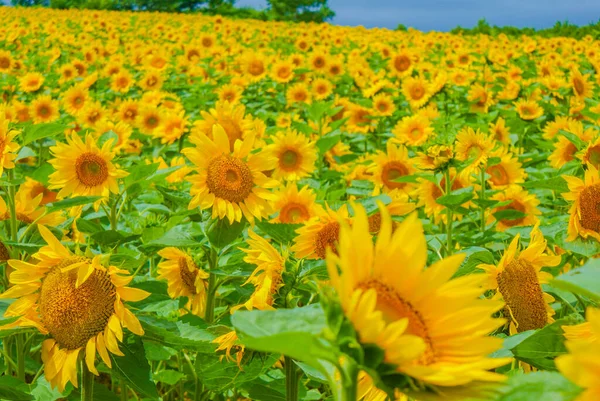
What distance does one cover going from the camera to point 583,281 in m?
0.68

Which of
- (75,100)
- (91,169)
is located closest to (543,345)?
(91,169)

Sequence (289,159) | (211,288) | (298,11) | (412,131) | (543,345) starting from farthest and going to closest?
(298,11), (412,131), (289,159), (211,288), (543,345)

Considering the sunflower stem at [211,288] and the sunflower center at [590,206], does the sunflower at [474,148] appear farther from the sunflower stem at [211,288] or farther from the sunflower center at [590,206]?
the sunflower stem at [211,288]

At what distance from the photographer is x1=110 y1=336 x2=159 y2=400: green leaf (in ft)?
4.62

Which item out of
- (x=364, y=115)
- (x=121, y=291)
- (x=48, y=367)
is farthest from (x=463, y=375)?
(x=364, y=115)

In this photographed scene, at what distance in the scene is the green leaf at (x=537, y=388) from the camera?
68 cm

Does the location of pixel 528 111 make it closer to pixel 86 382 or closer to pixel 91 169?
pixel 91 169

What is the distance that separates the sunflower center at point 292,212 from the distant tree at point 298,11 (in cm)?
3060

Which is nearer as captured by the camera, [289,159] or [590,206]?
[590,206]

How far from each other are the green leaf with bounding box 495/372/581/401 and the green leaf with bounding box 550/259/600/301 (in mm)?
91

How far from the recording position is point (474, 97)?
20.9 ft

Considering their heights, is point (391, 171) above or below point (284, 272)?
above

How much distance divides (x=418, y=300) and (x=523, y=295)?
0.80 metres

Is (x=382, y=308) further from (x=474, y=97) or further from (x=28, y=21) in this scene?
(x=28, y=21)
